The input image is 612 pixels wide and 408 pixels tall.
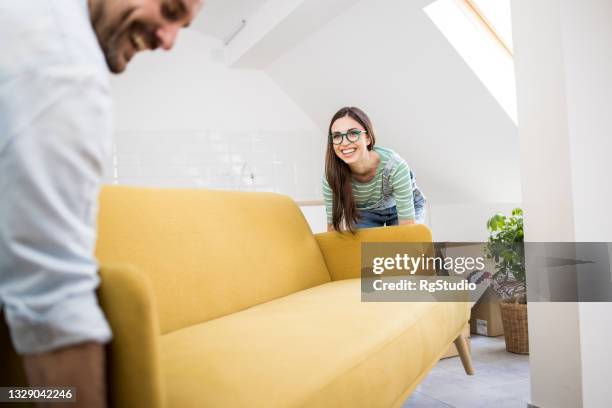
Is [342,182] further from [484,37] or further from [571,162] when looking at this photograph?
[484,37]

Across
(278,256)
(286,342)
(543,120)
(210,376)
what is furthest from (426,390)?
(210,376)

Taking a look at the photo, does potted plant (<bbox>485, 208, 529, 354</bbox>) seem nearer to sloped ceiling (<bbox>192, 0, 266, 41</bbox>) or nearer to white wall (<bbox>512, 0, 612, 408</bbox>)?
white wall (<bbox>512, 0, 612, 408</bbox>)

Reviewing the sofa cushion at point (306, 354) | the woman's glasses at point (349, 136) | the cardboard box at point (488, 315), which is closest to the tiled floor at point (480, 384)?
the cardboard box at point (488, 315)

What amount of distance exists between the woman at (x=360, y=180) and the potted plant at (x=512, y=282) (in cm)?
87

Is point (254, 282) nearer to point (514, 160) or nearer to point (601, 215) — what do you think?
point (601, 215)

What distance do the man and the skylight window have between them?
125 inches

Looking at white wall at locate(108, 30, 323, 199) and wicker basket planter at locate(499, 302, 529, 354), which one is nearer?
wicker basket planter at locate(499, 302, 529, 354)

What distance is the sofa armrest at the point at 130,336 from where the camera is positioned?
24.7 inches

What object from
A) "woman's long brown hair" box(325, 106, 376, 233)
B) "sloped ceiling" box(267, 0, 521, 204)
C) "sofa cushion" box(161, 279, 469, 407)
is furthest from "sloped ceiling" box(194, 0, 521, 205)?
"sofa cushion" box(161, 279, 469, 407)

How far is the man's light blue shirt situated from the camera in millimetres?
488

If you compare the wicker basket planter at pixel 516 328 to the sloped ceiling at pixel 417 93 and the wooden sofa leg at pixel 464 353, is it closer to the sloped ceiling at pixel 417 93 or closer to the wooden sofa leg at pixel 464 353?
the wooden sofa leg at pixel 464 353

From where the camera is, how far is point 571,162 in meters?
1.74

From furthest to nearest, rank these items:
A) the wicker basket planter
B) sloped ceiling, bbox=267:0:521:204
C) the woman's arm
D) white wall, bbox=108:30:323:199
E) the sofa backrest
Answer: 1. white wall, bbox=108:30:323:199
2. sloped ceiling, bbox=267:0:521:204
3. the wicker basket planter
4. the woman's arm
5. the sofa backrest

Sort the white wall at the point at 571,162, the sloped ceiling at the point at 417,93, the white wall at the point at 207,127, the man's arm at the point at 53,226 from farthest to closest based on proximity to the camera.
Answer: the white wall at the point at 207,127 → the sloped ceiling at the point at 417,93 → the white wall at the point at 571,162 → the man's arm at the point at 53,226
